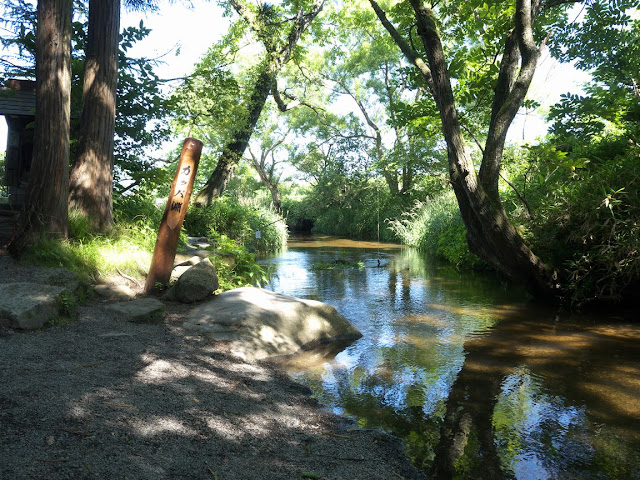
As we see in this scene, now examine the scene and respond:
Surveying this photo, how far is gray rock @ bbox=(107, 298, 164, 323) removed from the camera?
4773 mm

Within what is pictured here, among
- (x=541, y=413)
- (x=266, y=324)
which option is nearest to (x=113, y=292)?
(x=266, y=324)

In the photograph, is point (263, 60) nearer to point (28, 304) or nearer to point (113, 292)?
point (113, 292)

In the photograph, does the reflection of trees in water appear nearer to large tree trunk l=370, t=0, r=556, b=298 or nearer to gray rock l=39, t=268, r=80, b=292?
large tree trunk l=370, t=0, r=556, b=298

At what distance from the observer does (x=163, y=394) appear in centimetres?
303

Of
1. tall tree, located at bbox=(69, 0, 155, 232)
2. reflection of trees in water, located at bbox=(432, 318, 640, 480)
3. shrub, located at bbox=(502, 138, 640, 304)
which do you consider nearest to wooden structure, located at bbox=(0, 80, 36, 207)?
tall tree, located at bbox=(69, 0, 155, 232)

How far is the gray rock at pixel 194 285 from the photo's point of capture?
219 inches

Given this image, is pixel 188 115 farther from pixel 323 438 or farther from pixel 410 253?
pixel 323 438

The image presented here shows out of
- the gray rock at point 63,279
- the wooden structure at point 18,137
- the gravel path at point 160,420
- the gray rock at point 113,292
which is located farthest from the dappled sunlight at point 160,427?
the wooden structure at point 18,137

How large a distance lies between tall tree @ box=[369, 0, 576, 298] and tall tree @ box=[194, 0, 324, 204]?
208 inches

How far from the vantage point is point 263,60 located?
11820 mm

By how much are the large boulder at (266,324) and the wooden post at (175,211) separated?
795 millimetres

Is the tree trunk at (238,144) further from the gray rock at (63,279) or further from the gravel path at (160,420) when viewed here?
the gravel path at (160,420)

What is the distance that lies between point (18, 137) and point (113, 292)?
4.99 metres

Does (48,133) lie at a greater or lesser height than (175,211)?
greater
